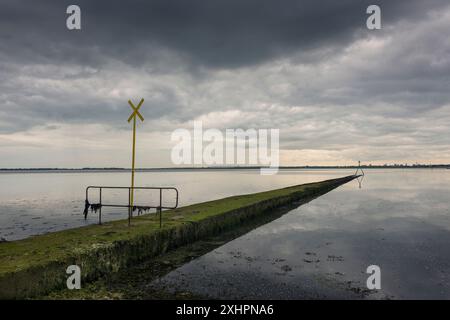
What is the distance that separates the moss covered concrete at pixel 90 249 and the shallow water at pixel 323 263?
149cm

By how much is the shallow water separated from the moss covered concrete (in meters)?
1.49

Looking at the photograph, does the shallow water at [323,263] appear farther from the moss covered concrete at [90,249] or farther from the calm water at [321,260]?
the moss covered concrete at [90,249]

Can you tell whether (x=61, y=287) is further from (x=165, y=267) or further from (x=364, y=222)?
(x=364, y=222)

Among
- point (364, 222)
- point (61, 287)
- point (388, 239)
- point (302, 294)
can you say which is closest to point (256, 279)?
point (302, 294)

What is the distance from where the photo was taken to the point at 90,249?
27.8ft

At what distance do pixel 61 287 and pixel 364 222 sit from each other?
17517 millimetres

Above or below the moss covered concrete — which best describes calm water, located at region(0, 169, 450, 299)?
below

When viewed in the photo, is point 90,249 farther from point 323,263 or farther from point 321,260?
point 321,260

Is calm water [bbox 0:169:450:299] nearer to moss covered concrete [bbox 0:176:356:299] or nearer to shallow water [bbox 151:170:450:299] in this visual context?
shallow water [bbox 151:170:450:299]

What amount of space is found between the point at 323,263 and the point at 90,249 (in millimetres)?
7258

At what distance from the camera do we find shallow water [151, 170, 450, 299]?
26.6 feet

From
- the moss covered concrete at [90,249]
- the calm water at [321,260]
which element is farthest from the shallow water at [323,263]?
the moss covered concrete at [90,249]

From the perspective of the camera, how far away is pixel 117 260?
30.4ft

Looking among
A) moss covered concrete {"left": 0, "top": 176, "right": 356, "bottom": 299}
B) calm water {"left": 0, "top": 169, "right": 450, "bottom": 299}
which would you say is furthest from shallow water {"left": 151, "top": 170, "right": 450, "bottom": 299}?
moss covered concrete {"left": 0, "top": 176, "right": 356, "bottom": 299}
